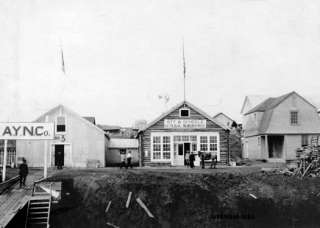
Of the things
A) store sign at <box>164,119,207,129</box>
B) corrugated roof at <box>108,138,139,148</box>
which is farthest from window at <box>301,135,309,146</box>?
corrugated roof at <box>108,138,139,148</box>

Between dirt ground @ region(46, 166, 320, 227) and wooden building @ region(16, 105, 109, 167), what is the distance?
11850mm

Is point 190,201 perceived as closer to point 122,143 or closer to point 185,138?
point 185,138

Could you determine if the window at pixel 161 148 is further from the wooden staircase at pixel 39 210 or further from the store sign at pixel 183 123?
the wooden staircase at pixel 39 210

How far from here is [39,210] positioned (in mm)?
20203

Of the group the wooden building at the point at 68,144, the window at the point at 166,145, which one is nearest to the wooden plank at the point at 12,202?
the wooden building at the point at 68,144

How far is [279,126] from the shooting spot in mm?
42469

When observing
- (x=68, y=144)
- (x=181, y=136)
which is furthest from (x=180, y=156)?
(x=68, y=144)

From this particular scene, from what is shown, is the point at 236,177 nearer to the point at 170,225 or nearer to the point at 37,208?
the point at 170,225

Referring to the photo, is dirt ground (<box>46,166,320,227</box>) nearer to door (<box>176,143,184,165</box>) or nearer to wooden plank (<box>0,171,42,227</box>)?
wooden plank (<box>0,171,42,227</box>)

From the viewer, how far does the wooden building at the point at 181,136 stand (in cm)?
3656

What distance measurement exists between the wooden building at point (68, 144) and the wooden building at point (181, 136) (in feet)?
14.2

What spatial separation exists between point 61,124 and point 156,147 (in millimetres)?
8624

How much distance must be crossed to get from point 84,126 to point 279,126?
62.4 feet

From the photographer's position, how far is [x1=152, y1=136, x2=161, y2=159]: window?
36406 mm
